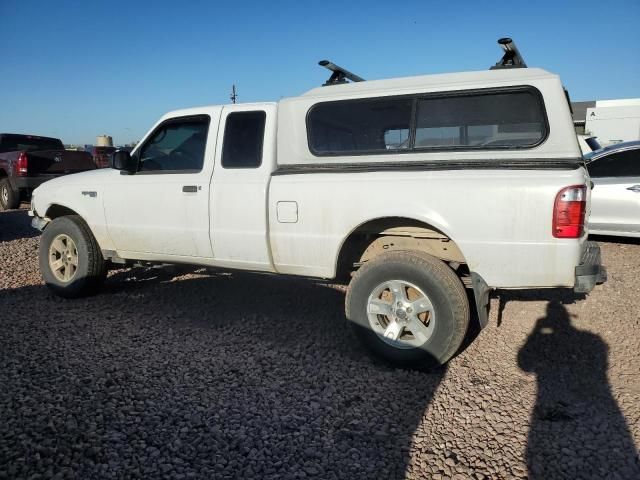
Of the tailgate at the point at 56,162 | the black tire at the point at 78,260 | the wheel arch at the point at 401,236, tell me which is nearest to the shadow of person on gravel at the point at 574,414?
the wheel arch at the point at 401,236

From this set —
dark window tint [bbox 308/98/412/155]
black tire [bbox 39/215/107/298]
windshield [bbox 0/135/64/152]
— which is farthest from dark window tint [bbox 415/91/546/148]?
windshield [bbox 0/135/64/152]

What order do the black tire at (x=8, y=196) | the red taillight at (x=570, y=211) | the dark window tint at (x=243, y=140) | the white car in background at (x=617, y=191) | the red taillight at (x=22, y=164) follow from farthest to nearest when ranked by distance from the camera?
the black tire at (x=8, y=196) < the red taillight at (x=22, y=164) < the white car in background at (x=617, y=191) < the dark window tint at (x=243, y=140) < the red taillight at (x=570, y=211)

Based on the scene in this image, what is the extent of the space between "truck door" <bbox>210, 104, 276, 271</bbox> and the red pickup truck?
8.33 metres

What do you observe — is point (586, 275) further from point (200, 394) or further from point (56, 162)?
point (56, 162)

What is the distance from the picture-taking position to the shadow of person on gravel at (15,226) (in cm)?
882

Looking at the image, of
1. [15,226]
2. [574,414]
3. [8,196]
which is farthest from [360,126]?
[8,196]

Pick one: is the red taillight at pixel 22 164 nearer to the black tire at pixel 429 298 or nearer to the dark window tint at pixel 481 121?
the black tire at pixel 429 298

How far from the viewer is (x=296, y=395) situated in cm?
317

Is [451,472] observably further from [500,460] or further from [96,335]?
[96,335]

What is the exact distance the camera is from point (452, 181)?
3.25 meters

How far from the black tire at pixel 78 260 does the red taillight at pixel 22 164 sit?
21.7ft

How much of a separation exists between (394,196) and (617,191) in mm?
5088

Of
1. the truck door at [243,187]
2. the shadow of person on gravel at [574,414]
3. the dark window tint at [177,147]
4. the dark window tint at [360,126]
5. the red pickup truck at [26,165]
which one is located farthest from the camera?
the red pickup truck at [26,165]

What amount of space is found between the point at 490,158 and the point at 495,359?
1.58 metres
